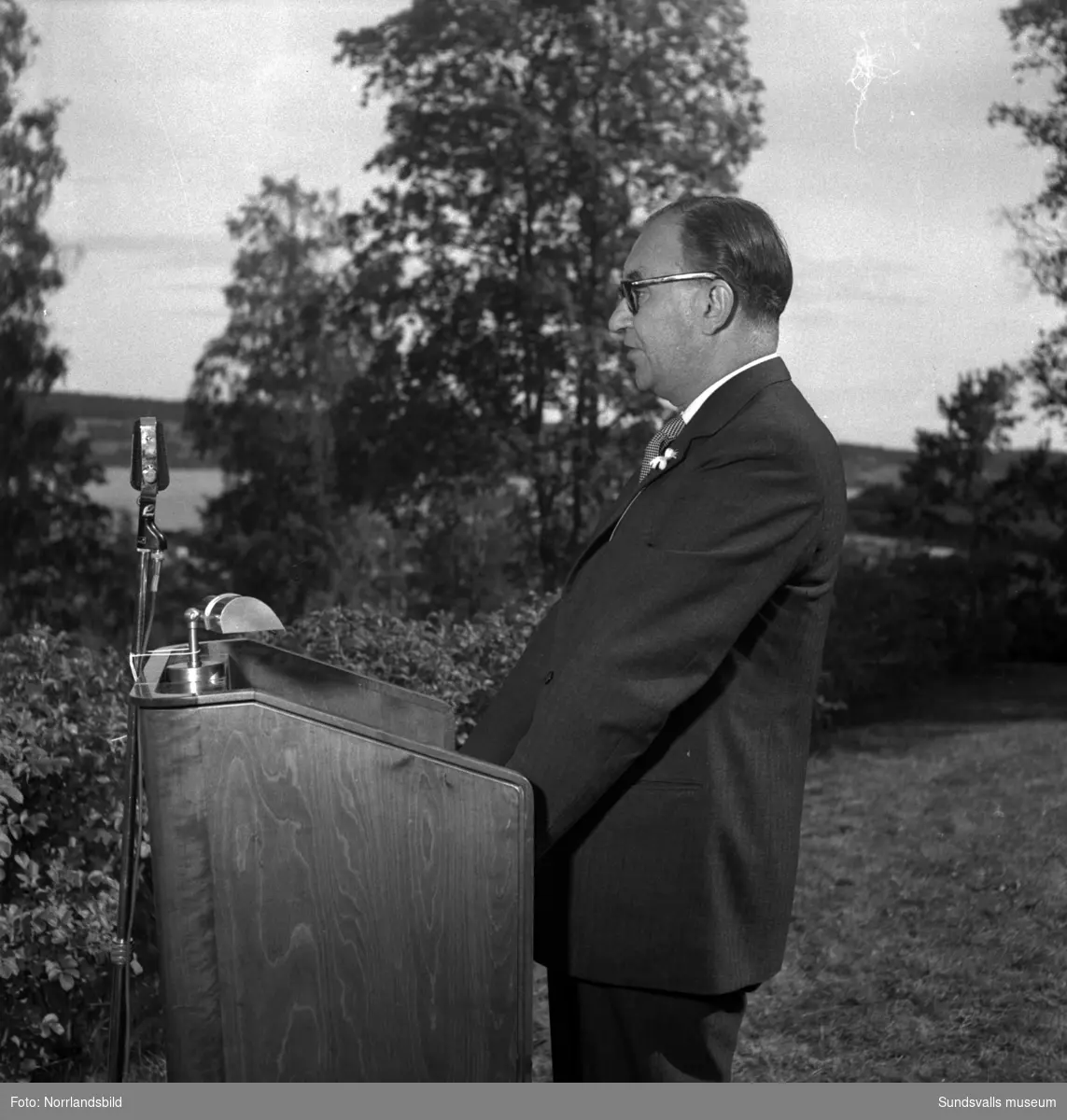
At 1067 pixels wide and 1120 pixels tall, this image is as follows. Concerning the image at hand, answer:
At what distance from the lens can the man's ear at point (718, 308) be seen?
222cm

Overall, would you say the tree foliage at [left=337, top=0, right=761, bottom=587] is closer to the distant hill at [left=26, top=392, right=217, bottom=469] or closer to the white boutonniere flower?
the distant hill at [left=26, top=392, right=217, bottom=469]

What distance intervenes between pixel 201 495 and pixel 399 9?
10.4ft

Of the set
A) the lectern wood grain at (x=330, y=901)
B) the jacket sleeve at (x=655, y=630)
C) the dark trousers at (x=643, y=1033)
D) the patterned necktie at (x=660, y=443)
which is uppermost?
the patterned necktie at (x=660, y=443)

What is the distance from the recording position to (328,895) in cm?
182

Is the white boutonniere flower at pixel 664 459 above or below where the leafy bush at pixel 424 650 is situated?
above

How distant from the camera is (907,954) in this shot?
5355 millimetres

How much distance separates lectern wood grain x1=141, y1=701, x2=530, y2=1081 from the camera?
1790 mm

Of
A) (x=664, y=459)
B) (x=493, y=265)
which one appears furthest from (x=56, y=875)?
(x=493, y=265)

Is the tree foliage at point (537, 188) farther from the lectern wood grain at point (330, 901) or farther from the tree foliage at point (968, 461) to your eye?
the lectern wood grain at point (330, 901)

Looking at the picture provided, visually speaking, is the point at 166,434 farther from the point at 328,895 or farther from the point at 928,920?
the point at 328,895

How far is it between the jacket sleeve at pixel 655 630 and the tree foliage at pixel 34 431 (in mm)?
7181

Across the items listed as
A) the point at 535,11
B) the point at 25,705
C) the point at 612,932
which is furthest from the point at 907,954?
the point at 535,11

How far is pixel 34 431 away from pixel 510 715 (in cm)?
696

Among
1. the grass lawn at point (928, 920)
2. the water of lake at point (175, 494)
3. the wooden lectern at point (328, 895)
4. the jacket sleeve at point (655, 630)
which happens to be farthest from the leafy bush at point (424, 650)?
the water of lake at point (175, 494)
